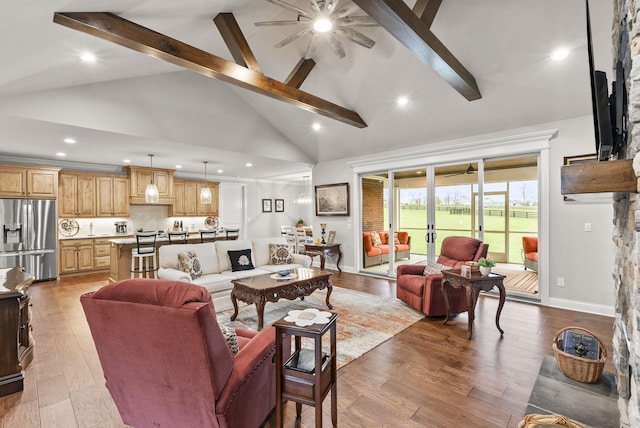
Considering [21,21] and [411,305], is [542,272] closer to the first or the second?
[411,305]

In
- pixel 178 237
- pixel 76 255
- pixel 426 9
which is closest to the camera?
pixel 426 9

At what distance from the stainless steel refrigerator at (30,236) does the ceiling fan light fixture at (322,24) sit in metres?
6.39

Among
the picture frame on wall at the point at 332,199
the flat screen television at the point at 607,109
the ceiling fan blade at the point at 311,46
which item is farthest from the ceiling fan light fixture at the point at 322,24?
the picture frame on wall at the point at 332,199

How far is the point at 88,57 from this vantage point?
314cm

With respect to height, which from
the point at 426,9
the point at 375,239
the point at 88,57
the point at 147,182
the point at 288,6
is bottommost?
the point at 375,239

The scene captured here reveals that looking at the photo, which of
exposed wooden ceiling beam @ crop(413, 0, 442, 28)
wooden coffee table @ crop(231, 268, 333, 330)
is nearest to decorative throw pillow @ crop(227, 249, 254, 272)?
wooden coffee table @ crop(231, 268, 333, 330)

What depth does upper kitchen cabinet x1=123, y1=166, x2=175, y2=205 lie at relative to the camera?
7227 millimetres

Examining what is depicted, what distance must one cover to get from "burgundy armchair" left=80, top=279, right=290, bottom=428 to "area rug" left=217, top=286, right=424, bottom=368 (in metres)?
1.41

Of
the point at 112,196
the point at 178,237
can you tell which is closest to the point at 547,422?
the point at 178,237

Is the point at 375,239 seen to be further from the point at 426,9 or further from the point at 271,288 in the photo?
the point at 426,9

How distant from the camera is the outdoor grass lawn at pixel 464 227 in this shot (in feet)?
16.4

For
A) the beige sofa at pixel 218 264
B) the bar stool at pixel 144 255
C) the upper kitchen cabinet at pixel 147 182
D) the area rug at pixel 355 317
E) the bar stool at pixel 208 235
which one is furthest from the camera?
the upper kitchen cabinet at pixel 147 182

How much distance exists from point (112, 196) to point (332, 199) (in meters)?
5.19

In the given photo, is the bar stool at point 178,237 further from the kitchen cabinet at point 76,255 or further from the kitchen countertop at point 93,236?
the kitchen cabinet at point 76,255
